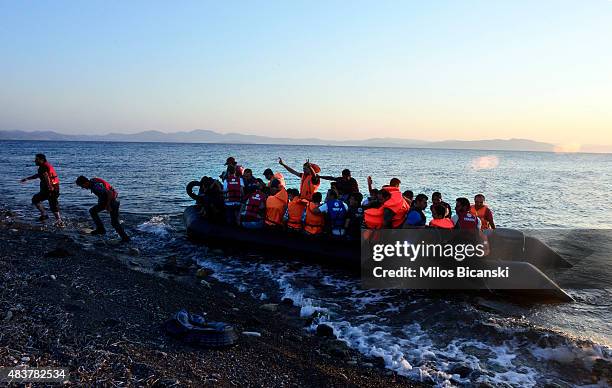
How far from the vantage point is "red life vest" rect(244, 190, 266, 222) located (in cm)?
1073

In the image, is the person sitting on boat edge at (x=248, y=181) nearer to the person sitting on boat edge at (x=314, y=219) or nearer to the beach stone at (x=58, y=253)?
the person sitting on boat edge at (x=314, y=219)

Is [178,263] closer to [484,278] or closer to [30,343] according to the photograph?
[30,343]

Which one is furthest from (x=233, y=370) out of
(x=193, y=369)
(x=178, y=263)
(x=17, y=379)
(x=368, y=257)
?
(x=178, y=263)

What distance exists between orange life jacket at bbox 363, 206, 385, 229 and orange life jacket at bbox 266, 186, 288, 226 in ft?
7.94

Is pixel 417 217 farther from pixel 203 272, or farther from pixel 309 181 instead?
pixel 203 272

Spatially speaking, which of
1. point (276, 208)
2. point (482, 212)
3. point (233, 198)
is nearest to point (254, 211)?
point (276, 208)

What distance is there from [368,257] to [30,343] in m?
6.12

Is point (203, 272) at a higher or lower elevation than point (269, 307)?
higher

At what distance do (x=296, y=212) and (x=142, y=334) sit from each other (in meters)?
5.32

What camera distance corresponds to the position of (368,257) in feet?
29.1

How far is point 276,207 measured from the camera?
10.4 meters

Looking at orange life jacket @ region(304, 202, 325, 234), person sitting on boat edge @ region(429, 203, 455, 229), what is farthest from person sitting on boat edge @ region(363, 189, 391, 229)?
orange life jacket @ region(304, 202, 325, 234)

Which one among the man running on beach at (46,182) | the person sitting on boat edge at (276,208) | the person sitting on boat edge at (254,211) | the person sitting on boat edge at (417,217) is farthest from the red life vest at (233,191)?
the man running on beach at (46,182)

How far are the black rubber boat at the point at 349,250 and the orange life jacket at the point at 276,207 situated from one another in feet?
0.92
